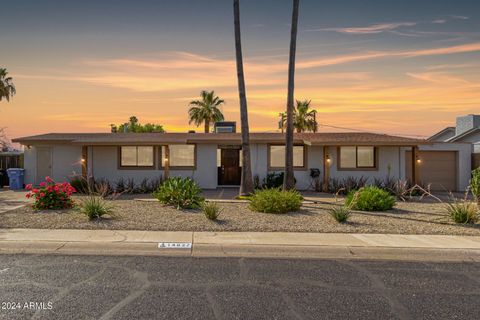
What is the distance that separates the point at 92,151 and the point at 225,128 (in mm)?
9130

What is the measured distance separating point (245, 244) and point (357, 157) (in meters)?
13.6

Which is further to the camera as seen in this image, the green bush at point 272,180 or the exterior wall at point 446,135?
the exterior wall at point 446,135

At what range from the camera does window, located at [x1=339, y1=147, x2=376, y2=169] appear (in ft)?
63.3

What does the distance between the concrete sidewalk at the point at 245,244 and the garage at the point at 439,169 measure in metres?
13.4

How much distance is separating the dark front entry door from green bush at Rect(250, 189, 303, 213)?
861 centimetres

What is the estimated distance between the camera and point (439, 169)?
817 inches

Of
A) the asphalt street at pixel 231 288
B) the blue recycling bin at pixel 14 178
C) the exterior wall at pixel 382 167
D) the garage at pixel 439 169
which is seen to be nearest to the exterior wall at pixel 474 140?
the garage at pixel 439 169

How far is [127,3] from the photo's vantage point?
14422 mm

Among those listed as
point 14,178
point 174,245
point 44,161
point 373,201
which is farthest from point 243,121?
point 14,178

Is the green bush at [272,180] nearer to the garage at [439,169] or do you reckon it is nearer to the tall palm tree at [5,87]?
the garage at [439,169]

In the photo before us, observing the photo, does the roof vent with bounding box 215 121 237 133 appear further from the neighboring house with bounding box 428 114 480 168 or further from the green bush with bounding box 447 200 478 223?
the green bush with bounding box 447 200 478 223

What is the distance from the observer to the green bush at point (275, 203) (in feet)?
37.7

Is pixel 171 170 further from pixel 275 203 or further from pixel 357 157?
pixel 357 157

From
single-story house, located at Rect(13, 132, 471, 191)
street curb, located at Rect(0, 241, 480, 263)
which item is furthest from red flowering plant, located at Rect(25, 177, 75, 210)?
single-story house, located at Rect(13, 132, 471, 191)
